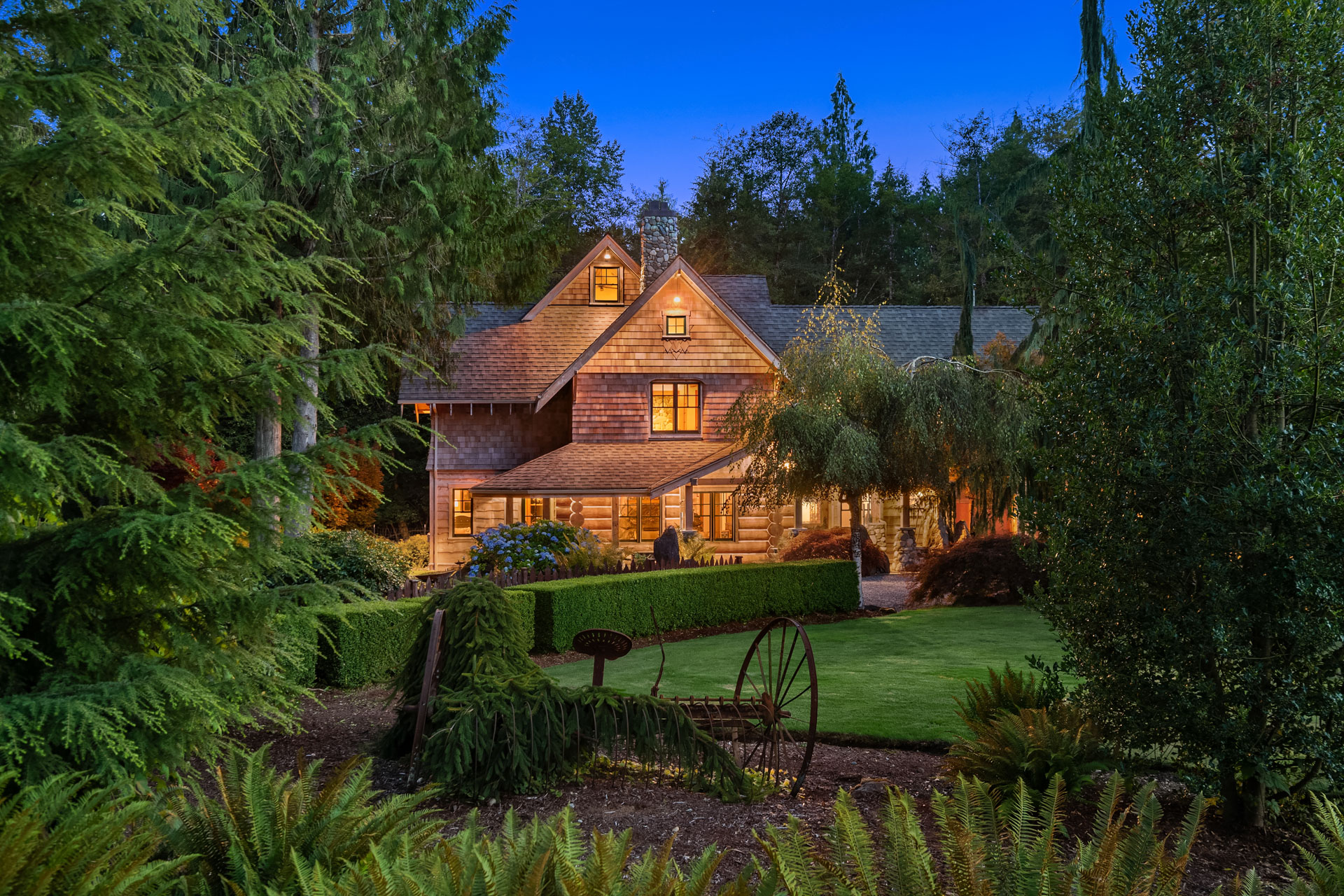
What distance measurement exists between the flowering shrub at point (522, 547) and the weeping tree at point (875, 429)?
3.63m

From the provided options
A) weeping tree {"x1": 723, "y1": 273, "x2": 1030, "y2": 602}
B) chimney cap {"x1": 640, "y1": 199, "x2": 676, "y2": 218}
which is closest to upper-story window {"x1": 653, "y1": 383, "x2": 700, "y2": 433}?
chimney cap {"x1": 640, "y1": 199, "x2": 676, "y2": 218}

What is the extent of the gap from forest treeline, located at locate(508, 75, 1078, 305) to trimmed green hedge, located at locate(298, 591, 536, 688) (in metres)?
26.2

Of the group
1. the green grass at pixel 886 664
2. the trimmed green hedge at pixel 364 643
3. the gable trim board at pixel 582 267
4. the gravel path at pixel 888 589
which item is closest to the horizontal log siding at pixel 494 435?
the gable trim board at pixel 582 267

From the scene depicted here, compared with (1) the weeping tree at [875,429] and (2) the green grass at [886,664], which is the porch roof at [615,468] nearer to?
(1) the weeping tree at [875,429]

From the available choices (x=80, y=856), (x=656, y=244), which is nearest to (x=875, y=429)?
(x=656, y=244)

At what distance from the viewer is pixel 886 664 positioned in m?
12.7

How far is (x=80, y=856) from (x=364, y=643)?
29.6ft

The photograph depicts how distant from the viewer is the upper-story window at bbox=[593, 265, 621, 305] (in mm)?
27094

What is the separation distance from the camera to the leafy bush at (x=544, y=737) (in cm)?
618

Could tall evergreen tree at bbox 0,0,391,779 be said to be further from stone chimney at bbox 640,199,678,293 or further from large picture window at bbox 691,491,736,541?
stone chimney at bbox 640,199,678,293

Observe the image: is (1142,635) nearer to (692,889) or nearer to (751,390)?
(692,889)

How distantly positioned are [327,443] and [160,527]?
2.87 feet

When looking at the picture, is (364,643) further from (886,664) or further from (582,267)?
(582,267)

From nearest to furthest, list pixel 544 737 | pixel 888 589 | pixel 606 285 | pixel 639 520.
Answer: pixel 544 737 < pixel 888 589 < pixel 639 520 < pixel 606 285
